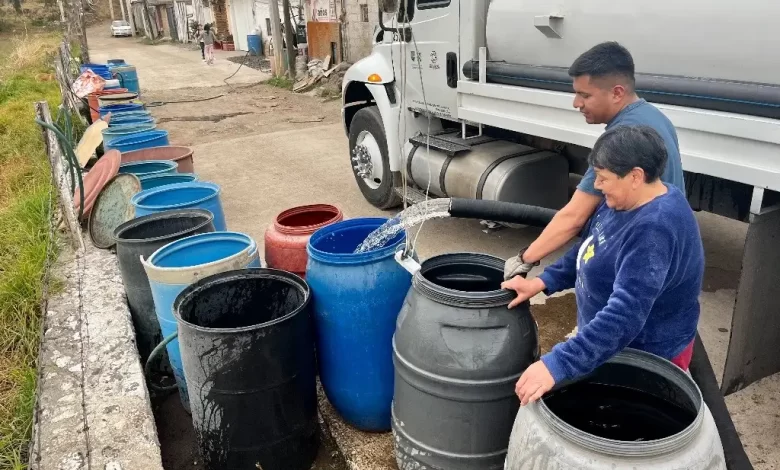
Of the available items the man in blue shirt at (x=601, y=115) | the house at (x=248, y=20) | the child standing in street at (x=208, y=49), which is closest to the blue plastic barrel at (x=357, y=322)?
the man in blue shirt at (x=601, y=115)

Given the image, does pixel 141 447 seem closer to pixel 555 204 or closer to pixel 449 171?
pixel 449 171

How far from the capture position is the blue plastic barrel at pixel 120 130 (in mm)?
6102

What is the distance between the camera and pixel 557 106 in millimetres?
3955

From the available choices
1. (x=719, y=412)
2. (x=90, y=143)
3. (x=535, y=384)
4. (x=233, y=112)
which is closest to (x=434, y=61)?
(x=719, y=412)

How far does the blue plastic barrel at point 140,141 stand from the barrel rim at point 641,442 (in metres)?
5.24

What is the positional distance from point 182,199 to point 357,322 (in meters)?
2.26

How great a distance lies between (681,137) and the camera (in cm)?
319

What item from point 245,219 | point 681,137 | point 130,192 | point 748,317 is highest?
point 681,137

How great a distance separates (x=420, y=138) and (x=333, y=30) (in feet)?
35.6

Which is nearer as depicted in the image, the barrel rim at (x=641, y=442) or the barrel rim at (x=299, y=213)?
the barrel rim at (x=641, y=442)

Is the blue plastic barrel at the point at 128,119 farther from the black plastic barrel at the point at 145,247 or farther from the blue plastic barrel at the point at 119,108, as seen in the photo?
the black plastic barrel at the point at 145,247

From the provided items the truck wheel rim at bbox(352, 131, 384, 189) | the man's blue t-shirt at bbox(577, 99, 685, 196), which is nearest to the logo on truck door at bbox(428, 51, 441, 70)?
the truck wheel rim at bbox(352, 131, 384, 189)

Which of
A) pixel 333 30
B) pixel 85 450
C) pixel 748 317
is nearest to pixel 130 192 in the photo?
pixel 85 450

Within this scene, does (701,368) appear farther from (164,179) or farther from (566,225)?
(164,179)
